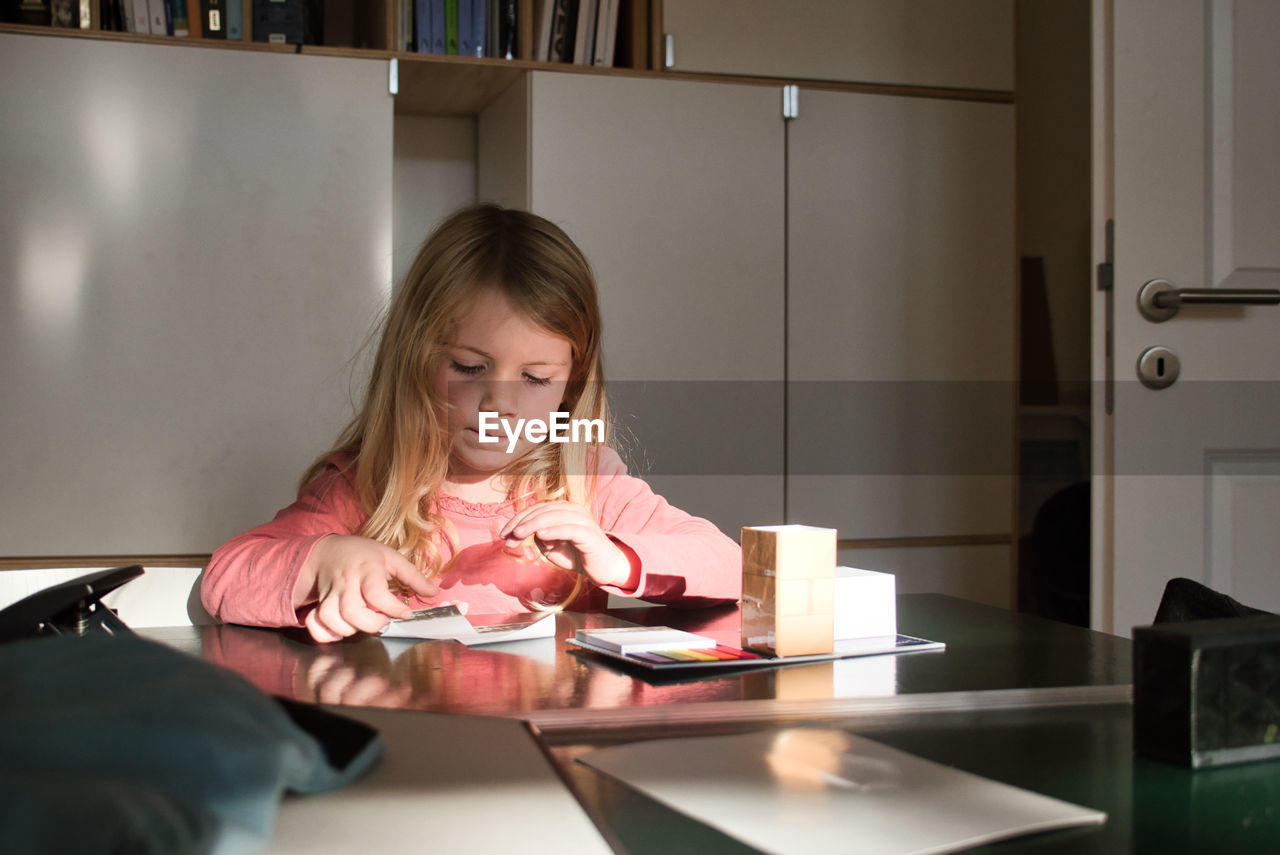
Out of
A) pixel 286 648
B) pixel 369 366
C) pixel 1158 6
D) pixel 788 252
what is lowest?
pixel 286 648

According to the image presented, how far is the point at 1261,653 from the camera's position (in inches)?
23.4

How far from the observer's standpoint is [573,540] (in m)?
1.00

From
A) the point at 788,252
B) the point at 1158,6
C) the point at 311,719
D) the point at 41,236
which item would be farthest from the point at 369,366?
the point at 311,719

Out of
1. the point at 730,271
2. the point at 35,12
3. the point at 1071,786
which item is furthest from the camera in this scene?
the point at 730,271

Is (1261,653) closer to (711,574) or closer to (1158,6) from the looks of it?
(711,574)

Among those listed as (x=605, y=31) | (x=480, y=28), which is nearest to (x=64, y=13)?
(x=480, y=28)

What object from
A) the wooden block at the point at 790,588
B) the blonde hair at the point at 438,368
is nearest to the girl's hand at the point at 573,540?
the wooden block at the point at 790,588

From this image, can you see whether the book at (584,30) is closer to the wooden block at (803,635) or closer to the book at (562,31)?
the book at (562,31)

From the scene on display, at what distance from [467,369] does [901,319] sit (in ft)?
4.55

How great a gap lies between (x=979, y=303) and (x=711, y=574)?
5.22ft

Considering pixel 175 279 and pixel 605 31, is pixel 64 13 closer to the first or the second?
pixel 175 279

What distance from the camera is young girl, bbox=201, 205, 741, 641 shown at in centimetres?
131

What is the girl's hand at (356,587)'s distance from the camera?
922mm

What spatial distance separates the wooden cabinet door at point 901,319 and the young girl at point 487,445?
1015mm
